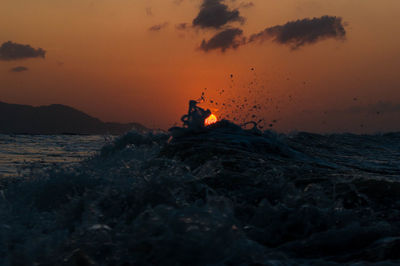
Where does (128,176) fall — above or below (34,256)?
above

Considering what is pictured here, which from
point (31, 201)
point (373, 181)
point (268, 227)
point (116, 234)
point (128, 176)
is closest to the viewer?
point (116, 234)

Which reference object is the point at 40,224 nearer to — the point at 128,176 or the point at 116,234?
the point at 116,234

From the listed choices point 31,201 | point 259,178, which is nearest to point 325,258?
point 259,178

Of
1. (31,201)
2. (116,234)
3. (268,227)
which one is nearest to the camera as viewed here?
(116,234)

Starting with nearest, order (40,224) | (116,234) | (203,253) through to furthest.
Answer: (203,253) < (116,234) < (40,224)

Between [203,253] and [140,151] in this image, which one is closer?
[203,253]

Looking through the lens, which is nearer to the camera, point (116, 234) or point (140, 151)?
point (116, 234)

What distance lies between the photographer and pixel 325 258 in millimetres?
2955

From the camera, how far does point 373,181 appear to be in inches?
220

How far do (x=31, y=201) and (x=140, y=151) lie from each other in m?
5.03

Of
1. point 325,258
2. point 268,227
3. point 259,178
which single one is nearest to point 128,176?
point 259,178

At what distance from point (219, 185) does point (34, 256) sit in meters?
2.89

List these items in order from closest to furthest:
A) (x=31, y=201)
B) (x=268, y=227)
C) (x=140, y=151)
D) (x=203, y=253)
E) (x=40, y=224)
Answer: (x=203, y=253)
(x=268, y=227)
(x=40, y=224)
(x=31, y=201)
(x=140, y=151)

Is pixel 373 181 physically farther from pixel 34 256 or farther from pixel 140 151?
pixel 140 151
